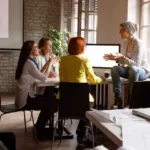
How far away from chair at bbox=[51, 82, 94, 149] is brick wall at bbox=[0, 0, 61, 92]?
4.59 metres

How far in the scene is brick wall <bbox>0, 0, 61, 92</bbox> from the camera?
7285 millimetres

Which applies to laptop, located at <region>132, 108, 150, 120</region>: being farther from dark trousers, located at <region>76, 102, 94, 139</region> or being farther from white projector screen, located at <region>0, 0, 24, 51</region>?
white projector screen, located at <region>0, 0, 24, 51</region>

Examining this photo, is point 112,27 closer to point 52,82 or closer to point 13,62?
point 52,82

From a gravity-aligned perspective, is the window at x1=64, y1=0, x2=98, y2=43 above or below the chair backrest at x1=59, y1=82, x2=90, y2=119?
above

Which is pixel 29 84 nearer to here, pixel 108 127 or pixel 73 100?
pixel 73 100

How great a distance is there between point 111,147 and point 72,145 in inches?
17.6

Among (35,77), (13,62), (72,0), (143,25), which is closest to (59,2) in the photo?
(72,0)

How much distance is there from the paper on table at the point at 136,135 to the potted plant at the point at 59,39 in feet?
18.6

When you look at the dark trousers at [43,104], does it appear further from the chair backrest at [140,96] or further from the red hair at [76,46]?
the chair backrest at [140,96]

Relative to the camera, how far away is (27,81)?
3.42 m

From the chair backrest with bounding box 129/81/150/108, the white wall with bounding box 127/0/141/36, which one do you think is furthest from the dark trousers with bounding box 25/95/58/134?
Answer: the white wall with bounding box 127/0/141/36

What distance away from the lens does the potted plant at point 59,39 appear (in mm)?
6840

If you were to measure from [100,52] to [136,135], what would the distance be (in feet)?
9.30

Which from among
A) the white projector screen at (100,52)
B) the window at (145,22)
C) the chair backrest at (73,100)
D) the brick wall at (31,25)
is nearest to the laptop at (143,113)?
the chair backrest at (73,100)
